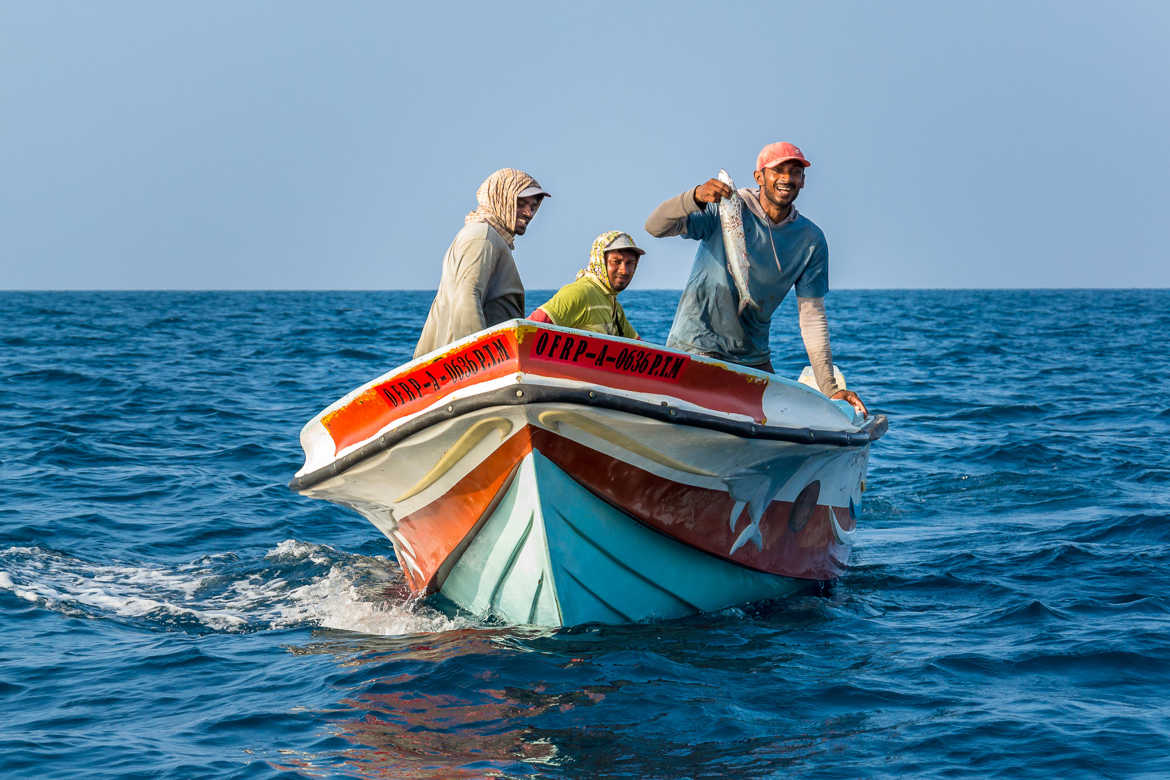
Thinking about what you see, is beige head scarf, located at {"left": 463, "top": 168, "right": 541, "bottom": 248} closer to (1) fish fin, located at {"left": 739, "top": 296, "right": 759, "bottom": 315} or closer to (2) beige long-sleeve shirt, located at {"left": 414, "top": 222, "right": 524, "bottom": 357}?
(2) beige long-sleeve shirt, located at {"left": 414, "top": 222, "right": 524, "bottom": 357}

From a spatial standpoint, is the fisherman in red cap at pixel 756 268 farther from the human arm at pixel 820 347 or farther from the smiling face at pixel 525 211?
the smiling face at pixel 525 211

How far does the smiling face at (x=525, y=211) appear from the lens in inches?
251

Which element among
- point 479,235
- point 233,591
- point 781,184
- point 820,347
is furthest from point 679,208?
point 233,591

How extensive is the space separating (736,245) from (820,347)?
1.12 metres

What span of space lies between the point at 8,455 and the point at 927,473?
30.4 feet

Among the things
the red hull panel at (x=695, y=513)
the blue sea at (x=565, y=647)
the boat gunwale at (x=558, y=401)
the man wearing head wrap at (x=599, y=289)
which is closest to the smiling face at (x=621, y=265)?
the man wearing head wrap at (x=599, y=289)

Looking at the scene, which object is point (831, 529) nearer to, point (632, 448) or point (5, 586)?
point (632, 448)

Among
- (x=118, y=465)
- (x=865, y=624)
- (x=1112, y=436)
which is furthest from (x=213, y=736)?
(x=1112, y=436)

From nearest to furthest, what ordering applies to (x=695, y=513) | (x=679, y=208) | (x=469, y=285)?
(x=469, y=285) < (x=695, y=513) < (x=679, y=208)

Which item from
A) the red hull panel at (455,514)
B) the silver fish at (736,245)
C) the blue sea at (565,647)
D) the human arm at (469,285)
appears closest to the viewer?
the blue sea at (565,647)

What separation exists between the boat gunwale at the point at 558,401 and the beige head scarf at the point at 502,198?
3.88 ft

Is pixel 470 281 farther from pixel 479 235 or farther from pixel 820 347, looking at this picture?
pixel 820 347

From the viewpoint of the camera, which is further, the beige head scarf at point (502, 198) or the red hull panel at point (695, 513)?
the beige head scarf at point (502, 198)

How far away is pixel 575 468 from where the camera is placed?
593cm
